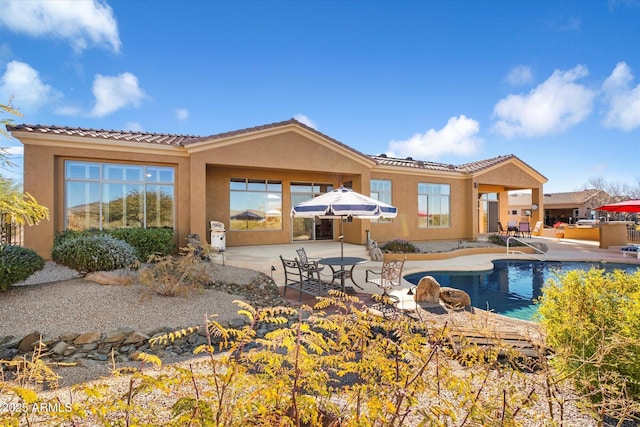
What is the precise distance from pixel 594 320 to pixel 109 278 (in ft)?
31.7

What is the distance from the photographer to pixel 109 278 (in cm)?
787

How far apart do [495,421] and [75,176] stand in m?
14.6

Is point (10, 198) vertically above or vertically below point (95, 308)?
above

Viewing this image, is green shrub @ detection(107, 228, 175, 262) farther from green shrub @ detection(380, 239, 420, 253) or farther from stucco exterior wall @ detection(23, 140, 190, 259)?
green shrub @ detection(380, 239, 420, 253)

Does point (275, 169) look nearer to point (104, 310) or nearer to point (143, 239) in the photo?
point (143, 239)

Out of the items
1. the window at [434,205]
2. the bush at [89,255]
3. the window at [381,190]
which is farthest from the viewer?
the window at [434,205]

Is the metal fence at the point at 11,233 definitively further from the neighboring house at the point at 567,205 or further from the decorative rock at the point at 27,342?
the neighboring house at the point at 567,205

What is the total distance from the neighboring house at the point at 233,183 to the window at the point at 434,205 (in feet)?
0.21

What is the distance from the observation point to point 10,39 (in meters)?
11.4

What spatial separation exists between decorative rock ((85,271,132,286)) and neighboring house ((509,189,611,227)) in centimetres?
4363

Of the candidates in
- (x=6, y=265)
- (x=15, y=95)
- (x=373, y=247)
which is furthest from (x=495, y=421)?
(x=373, y=247)

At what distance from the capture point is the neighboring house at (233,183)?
11.5 m

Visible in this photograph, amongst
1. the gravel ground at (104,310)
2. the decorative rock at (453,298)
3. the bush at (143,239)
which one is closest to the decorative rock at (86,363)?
the gravel ground at (104,310)

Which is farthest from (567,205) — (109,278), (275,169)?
(109,278)
